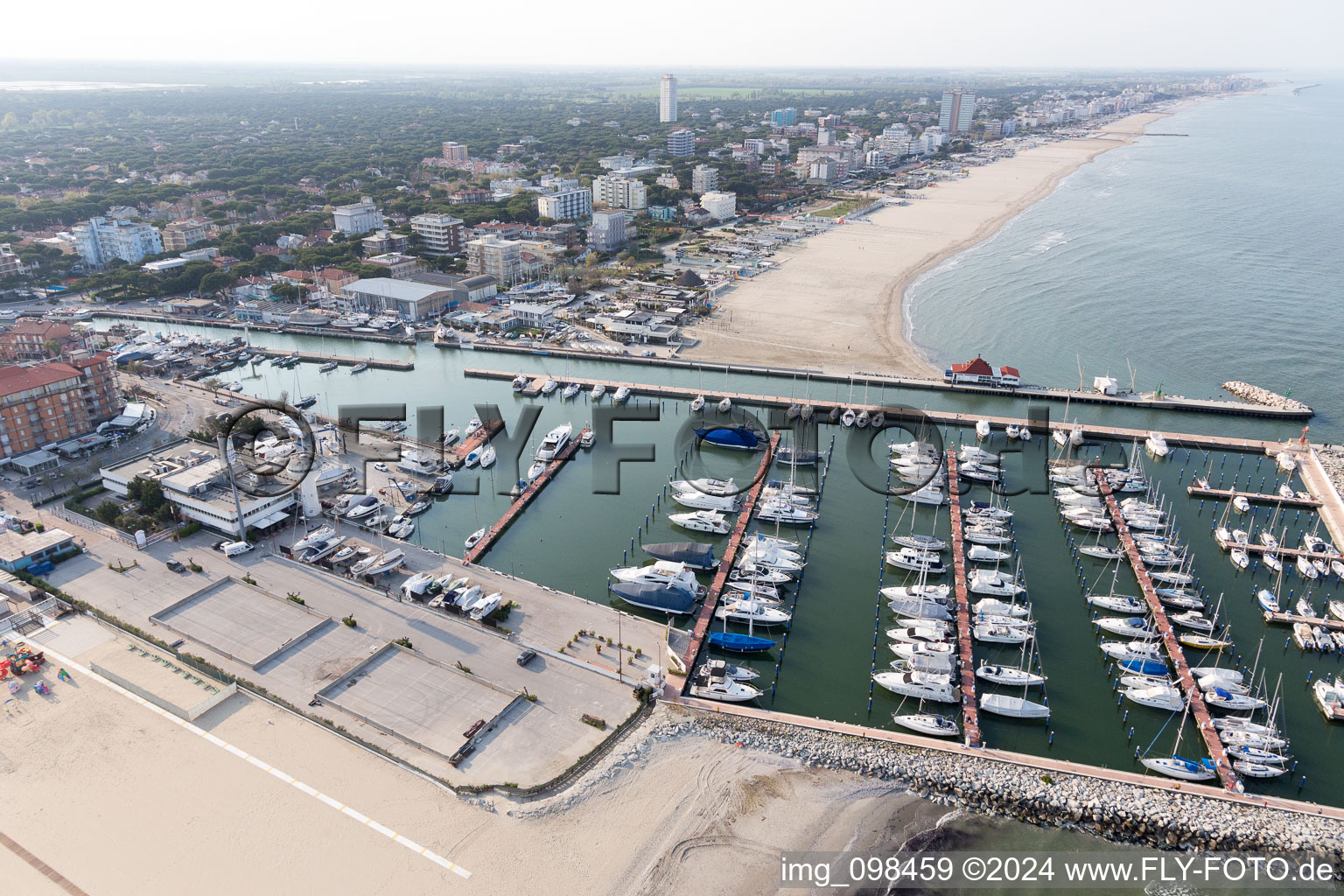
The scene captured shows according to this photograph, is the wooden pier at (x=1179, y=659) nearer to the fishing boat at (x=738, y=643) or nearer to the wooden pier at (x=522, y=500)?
the fishing boat at (x=738, y=643)

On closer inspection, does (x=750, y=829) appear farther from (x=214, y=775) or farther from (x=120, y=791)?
(x=120, y=791)

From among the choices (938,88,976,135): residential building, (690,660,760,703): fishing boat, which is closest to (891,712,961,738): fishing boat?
(690,660,760,703): fishing boat

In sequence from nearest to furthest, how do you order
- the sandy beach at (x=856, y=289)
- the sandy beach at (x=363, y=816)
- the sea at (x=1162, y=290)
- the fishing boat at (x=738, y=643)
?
the sandy beach at (x=363, y=816), the fishing boat at (x=738, y=643), the sea at (x=1162, y=290), the sandy beach at (x=856, y=289)

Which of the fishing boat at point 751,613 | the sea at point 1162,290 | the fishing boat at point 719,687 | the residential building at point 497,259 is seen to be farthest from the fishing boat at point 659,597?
the residential building at point 497,259

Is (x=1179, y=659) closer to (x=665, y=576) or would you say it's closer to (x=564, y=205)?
(x=665, y=576)

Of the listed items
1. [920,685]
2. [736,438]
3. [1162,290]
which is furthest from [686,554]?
[1162,290]

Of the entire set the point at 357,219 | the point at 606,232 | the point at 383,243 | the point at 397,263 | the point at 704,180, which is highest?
the point at 704,180

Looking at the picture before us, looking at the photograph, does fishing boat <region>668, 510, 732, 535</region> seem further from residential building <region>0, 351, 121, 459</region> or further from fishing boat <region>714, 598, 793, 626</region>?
residential building <region>0, 351, 121, 459</region>
